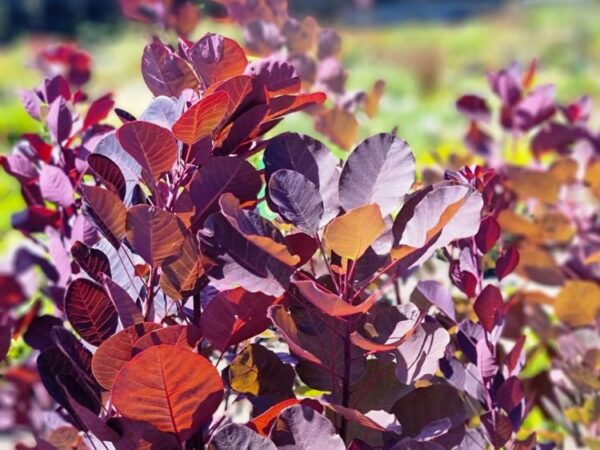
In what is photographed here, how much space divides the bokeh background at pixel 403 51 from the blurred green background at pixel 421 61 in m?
0.03

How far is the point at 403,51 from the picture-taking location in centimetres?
1644

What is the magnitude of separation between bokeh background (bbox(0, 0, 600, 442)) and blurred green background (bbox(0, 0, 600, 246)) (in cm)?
3

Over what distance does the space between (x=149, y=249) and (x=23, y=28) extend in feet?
96.7

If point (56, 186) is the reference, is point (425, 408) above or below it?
below

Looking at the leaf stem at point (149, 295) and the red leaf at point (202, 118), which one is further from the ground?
the red leaf at point (202, 118)

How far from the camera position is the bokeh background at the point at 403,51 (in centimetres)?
838

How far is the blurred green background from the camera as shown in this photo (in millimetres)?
9367

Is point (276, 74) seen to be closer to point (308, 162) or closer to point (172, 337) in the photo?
point (308, 162)

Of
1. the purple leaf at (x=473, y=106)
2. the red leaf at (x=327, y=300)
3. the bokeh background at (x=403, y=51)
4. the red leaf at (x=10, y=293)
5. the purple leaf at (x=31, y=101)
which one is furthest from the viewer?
the bokeh background at (x=403, y=51)

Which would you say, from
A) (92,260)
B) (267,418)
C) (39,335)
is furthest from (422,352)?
(39,335)

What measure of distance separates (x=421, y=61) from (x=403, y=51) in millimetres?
2837

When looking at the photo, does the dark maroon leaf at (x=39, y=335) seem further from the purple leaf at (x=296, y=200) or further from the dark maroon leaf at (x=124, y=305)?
the purple leaf at (x=296, y=200)

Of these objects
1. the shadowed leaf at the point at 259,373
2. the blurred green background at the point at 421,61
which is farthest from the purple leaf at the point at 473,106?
the blurred green background at the point at 421,61

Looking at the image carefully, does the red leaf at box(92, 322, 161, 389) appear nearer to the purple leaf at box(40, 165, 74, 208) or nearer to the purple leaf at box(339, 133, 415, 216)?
the purple leaf at box(339, 133, 415, 216)
